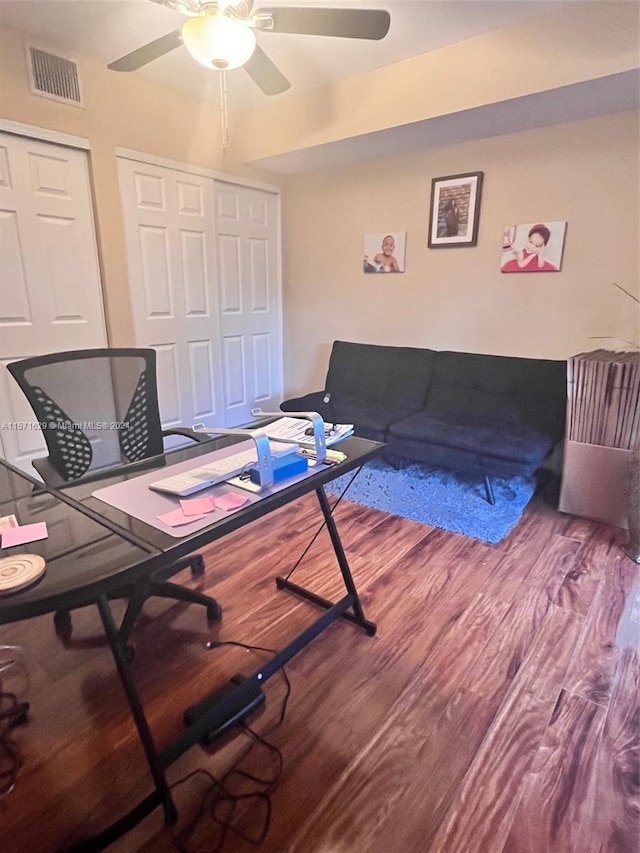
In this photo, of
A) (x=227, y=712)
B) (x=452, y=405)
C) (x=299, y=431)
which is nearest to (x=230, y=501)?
(x=299, y=431)

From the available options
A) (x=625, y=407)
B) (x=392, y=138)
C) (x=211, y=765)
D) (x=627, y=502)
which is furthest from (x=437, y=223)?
(x=211, y=765)

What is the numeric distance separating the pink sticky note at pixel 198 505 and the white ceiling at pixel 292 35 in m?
2.14

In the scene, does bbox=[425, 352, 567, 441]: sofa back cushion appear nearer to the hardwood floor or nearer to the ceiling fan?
the hardwood floor

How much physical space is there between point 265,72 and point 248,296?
6.59ft

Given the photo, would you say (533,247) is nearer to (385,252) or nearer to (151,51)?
(385,252)

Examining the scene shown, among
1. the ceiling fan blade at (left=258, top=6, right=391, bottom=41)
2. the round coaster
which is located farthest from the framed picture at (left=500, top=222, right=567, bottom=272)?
the round coaster

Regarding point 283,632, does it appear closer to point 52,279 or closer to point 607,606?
point 607,606

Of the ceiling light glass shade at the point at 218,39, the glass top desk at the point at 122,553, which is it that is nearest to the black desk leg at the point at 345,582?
the glass top desk at the point at 122,553

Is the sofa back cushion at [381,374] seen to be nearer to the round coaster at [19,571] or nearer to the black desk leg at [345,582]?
the black desk leg at [345,582]

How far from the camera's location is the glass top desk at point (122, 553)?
854mm

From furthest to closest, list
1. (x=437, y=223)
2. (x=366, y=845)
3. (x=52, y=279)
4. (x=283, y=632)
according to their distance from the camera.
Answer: (x=437, y=223), (x=52, y=279), (x=283, y=632), (x=366, y=845)

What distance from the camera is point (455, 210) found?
3.19 meters

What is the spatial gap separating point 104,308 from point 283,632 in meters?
2.40

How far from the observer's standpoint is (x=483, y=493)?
283 cm
